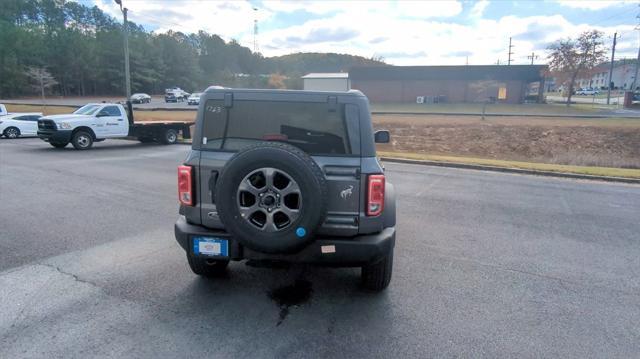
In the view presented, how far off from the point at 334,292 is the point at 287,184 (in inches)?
54.6

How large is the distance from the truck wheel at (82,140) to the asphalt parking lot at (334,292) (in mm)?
8973

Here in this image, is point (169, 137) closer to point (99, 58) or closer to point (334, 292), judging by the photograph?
point (334, 292)

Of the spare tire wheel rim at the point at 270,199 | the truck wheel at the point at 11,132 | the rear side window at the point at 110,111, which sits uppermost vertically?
the rear side window at the point at 110,111

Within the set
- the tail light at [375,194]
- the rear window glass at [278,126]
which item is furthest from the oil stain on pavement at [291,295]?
the rear window glass at [278,126]

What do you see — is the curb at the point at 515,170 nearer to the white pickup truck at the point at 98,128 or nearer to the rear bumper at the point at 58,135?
the white pickup truck at the point at 98,128

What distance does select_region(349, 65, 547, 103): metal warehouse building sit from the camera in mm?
55781

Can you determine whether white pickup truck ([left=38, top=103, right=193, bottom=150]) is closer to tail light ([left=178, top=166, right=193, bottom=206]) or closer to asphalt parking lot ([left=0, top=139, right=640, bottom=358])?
asphalt parking lot ([left=0, top=139, right=640, bottom=358])

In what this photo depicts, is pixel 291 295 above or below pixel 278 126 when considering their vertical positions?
below

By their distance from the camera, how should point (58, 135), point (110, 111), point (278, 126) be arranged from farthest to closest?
1. point (110, 111)
2. point (58, 135)
3. point (278, 126)

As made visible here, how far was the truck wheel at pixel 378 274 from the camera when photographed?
13.1 ft

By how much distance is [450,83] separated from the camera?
59375 millimetres

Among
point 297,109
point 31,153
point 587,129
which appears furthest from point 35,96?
point 297,109

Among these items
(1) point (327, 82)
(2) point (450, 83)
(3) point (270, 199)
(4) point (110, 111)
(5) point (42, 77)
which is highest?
(1) point (327, 82)

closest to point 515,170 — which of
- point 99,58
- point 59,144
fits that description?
point 59,144
